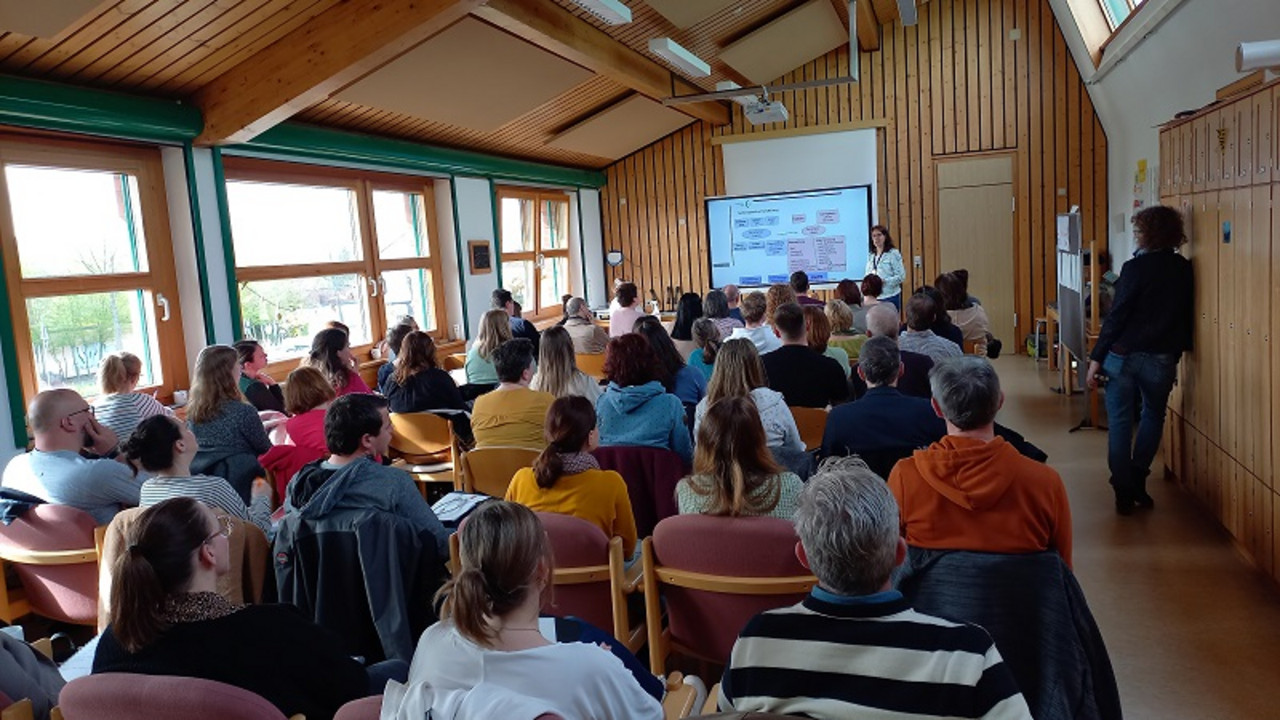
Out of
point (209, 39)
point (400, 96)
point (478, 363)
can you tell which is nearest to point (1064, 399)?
point (478, 363)

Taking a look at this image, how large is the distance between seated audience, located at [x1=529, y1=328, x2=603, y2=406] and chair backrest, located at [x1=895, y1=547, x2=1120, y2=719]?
259cm

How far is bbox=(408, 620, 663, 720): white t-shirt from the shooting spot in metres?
1.58

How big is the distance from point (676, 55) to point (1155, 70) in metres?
3.84

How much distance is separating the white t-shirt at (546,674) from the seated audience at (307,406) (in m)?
2.53

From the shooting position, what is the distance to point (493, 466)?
3.75m

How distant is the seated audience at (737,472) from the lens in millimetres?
2533

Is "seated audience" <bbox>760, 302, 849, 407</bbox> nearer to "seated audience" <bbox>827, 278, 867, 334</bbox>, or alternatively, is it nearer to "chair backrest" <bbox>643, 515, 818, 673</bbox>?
"chair backrest" <bbox>643, 515, 818, 673</bbox>

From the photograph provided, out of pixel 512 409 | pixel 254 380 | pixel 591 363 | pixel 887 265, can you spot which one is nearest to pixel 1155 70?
pixel 887 265

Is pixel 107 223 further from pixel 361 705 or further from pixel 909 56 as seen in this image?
pixel 909 56

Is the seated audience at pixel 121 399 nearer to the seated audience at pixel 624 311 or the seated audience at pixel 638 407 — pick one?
the seated audience at pixel 638 407

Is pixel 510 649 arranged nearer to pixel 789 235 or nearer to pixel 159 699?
pixel 159 699

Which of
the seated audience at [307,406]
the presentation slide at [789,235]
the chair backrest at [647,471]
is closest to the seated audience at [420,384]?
the seated audience at [307,406]

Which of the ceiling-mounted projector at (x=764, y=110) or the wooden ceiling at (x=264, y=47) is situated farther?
the ceiling-mounted projector at (x=764, y=110)

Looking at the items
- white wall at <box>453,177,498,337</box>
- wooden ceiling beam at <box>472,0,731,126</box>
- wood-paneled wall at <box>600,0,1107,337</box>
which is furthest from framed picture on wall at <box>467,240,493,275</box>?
wood-paneled wall at <box>600,0,1107,337</box>
